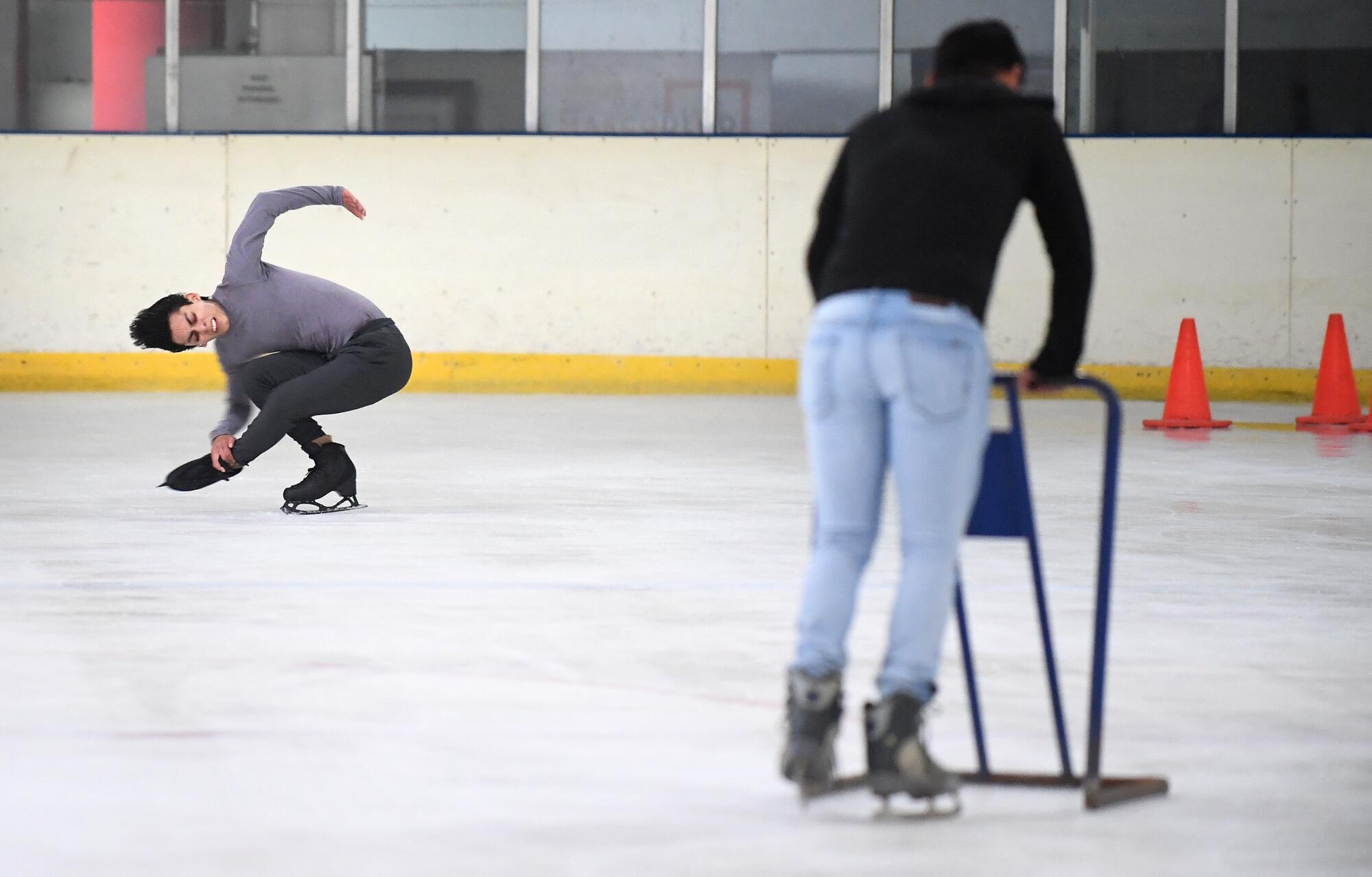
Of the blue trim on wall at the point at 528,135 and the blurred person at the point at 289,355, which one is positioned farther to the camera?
the blue trim on wall at the point at 528,135

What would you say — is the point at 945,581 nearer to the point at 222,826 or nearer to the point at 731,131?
the point at 222,826

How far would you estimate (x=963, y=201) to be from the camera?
265 centimetres

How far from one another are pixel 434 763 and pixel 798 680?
61cm

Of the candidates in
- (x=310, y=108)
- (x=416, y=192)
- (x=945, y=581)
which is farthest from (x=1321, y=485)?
(x=310, y=108)

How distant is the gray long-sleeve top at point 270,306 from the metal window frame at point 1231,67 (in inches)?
352

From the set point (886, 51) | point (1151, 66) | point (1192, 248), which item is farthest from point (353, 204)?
point (1151, 66)

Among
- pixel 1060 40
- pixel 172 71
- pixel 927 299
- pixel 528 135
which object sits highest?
pixel 1060 40

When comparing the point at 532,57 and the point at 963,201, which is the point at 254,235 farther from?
the point at 532,57

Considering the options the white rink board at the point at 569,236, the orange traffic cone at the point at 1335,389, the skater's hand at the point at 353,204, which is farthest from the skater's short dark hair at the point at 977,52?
the white rink board at the point at 569,236

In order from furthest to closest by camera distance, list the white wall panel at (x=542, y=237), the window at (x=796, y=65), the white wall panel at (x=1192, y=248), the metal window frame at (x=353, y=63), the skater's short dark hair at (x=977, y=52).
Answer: the metal window frame at (x=353, y=63), the window at (x=796, y=65), the white wall panel at (x=542, y=237), the white wall panel at (x=1192, y=248), the skater's short dark hair at (x=977, y=52)

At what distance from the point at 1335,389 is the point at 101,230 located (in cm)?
872

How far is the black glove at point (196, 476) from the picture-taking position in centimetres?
616

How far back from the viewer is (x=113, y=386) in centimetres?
1354

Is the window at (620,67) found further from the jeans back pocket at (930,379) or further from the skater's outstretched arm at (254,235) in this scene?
the jeans back pocket at (930,379)
